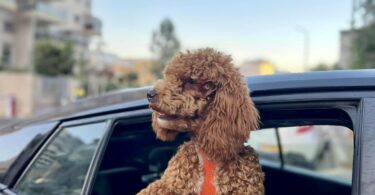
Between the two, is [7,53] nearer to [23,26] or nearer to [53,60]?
[23,26]

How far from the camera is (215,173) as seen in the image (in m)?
1.51

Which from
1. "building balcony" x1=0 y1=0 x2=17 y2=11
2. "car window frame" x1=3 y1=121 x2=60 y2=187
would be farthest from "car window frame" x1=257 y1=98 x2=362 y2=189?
"building balcony" x1=0 y1=0 x2=17 y2=11

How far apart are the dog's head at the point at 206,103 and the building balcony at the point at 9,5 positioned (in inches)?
1377

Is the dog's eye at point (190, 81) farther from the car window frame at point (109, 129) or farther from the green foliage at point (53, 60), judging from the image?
the green foliage at point (53, 60)

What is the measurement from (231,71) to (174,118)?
0.24 m

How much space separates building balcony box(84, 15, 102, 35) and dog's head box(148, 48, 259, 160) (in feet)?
163

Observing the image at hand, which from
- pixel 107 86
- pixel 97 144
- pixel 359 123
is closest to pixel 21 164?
pixel 97 144

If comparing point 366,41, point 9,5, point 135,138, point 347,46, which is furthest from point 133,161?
point 9,5

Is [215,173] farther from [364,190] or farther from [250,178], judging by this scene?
[364,190]

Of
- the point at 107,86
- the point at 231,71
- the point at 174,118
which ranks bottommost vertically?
the point at 107,86

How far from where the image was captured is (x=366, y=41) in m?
12.9

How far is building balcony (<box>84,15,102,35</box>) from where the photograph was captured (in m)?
50.8

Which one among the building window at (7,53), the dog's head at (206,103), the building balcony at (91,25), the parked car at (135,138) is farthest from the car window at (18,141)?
the building balcony at (91,25)

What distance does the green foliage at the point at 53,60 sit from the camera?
2942 centimetres
